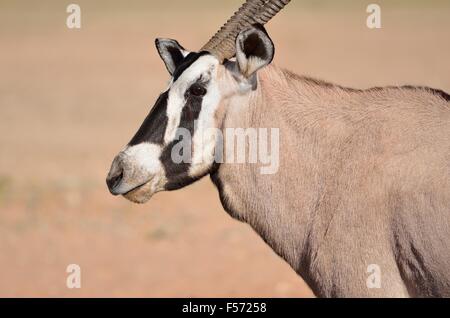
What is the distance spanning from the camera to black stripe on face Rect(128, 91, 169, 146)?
568 centimetres

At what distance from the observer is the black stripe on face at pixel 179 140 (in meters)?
5.68

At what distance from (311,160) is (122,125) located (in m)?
16.7

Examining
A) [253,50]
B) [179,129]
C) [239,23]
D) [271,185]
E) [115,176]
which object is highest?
[239,23]

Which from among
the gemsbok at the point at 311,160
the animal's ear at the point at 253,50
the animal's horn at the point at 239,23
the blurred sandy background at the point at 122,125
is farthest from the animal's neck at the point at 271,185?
the blurred sandy background at the point at 122,125

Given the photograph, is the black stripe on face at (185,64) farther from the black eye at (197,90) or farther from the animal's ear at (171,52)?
the animal's ear at (171,52)

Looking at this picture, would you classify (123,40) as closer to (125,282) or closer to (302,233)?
(125,282)

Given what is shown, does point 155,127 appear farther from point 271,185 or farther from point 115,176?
point 271,185

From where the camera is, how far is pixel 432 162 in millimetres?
5262

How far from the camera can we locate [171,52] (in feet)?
20.6

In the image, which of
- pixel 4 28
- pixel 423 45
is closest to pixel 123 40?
pixel 4 28

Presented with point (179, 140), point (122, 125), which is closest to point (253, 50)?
point (179, 140)

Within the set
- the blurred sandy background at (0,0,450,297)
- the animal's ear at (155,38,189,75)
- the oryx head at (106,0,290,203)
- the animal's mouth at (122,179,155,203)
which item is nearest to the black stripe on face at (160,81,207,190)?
Answer: the oryx head at (106,0,290,203)

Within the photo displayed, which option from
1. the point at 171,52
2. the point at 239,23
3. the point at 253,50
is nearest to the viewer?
the point at 253,50

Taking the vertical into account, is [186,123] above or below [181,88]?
below
